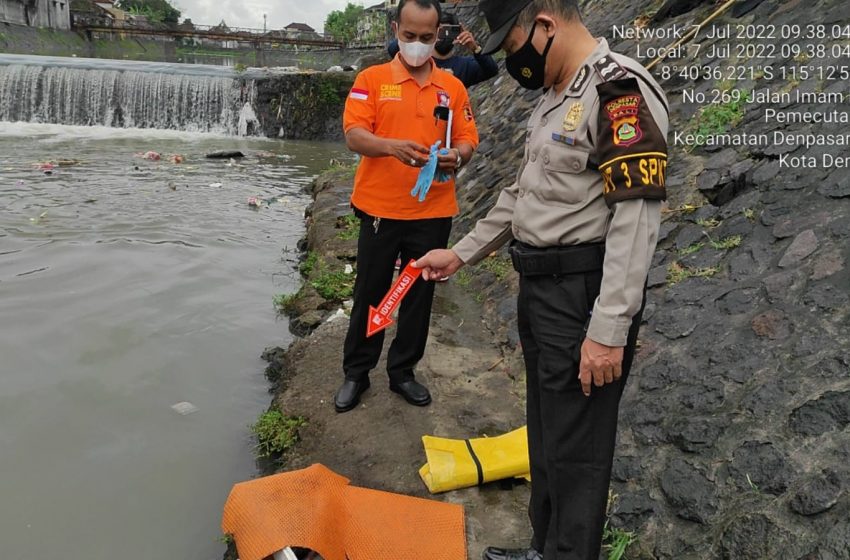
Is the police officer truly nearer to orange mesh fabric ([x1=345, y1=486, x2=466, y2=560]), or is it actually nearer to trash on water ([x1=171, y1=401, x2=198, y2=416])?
orange mesh fabric ([x1=345, y1=486, x2=466, y2=560])

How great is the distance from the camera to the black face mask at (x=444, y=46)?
14.3 feet

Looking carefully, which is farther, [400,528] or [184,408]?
[184,408]

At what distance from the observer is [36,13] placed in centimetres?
3778

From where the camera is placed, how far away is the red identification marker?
2.75m

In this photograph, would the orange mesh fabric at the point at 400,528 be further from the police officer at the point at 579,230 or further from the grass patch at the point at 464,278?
the grass patch at the point at 464,278

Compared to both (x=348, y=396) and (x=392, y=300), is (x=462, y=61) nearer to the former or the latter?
(x=392, y=300)

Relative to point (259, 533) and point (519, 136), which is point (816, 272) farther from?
point (519, 136)

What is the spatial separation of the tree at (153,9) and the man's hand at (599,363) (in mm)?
74848

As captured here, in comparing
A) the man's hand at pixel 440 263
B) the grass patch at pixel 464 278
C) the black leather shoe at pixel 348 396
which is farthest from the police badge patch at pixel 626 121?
the grass patch at pixel 464 278

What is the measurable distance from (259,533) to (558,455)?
1.19 metres

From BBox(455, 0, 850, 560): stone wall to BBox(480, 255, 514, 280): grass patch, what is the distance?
2.85 feet

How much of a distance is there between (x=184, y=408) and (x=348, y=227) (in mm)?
3414

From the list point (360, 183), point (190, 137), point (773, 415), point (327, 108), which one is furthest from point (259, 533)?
point (327, 108)

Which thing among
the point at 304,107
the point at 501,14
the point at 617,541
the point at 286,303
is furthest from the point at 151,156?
the point at 617,541
